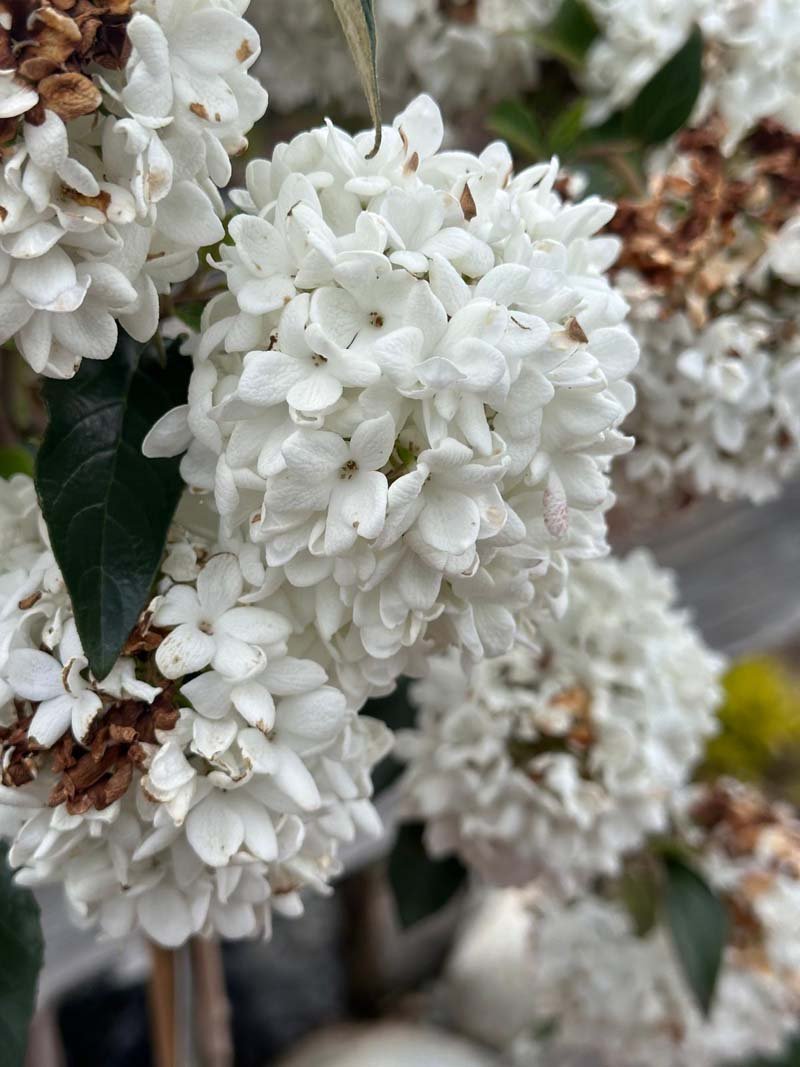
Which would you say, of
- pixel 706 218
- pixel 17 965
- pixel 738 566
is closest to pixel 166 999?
pixel 17 965

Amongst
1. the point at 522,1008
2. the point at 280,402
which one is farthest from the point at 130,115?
the point at 522,1008

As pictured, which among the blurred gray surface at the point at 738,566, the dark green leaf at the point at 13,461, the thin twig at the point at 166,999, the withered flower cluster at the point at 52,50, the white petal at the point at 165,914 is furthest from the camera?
the blurred gray surface at the point at 738,566

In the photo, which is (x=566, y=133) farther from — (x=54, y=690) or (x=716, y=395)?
(x=54, y=690)

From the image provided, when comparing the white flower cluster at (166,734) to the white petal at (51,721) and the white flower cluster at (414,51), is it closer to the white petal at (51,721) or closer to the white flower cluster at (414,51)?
the white petal at (51,721)

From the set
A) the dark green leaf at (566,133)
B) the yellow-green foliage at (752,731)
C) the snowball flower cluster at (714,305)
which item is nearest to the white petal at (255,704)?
the snowball flower cluster at (714,305)

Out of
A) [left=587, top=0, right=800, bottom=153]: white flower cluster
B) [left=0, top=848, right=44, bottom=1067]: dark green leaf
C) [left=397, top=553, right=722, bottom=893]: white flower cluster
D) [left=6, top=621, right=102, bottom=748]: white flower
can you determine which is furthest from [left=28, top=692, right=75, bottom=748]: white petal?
[left=587, top=0, right=800, bottom=153]: white flower cluster

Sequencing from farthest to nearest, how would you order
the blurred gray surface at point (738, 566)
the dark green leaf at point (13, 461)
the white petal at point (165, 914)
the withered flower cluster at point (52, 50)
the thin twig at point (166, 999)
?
the blurred gray surface at point (738, 566) < the thin twig at point (166, 999) < the dark green leaf at point (13, 461) < the white petal at point (165, 914) < the withered flower cluster at point (52, 50)
